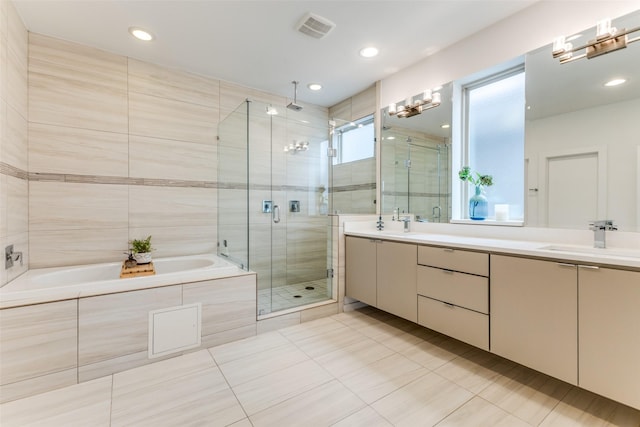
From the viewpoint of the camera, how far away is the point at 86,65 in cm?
247

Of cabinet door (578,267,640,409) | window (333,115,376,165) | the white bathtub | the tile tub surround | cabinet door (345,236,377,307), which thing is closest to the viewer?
cabinet door (578,267,640,409)

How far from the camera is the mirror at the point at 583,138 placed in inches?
62.6

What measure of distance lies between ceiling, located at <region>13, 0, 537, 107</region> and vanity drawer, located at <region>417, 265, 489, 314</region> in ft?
6.32

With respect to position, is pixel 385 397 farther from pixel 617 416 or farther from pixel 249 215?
pixel 249 215

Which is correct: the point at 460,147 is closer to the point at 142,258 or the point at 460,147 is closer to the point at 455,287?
the point at 455,287

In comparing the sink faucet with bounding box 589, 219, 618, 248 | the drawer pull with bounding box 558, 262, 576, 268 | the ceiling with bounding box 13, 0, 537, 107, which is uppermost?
the ceiling with bounding box 13, 0, 537, 107

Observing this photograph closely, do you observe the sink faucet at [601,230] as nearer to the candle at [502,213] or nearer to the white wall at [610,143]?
the white wall at [610,143]

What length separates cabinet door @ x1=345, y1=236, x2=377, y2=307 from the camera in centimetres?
255

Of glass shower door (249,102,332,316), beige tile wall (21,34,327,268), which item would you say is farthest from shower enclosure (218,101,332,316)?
beige tile wall (21,34,327,268)

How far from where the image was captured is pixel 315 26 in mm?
2168

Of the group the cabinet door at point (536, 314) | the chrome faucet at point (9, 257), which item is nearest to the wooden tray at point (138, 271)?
the chrome faucet at point (9, 257)

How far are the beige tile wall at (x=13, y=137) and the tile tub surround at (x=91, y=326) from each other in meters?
0.37

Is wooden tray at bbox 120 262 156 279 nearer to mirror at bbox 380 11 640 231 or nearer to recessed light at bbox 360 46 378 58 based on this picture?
recessed light at bbox 360 46 378 58

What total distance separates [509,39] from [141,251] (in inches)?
140
